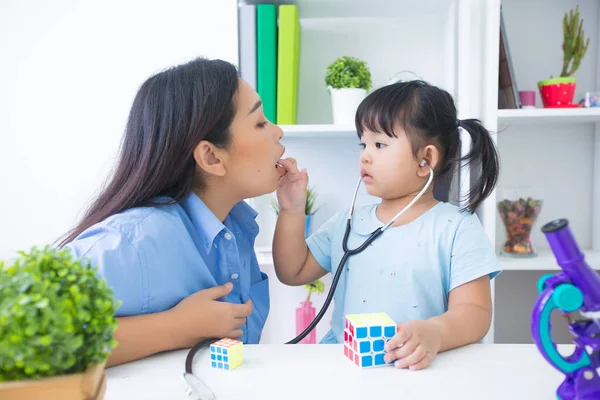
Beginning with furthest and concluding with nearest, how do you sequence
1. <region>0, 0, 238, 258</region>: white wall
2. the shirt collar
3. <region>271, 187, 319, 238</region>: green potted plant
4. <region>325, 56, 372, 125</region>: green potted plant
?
<region>0, 0, 238, 258</region>: white wall → <region>271, 187, 319, 238</region>: green potted plant → <region>325, 56, 372, 125</region>: green potted plant → the shirt collar

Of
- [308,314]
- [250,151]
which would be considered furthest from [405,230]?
[308,314]

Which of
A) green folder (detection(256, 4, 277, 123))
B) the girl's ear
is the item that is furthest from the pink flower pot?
the girl's ear

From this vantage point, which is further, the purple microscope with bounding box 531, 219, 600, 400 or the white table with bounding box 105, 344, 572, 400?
the white table with bounding box 105, 344, 572, 400

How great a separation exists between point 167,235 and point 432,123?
70 cm

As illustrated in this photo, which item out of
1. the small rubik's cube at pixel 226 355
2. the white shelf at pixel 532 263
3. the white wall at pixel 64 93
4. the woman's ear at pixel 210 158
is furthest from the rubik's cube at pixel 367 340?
the white wall at pixel 64 93

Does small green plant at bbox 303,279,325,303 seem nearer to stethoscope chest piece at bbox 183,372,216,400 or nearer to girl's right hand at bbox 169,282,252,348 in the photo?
girl's right hand at bbox 169,282,252,348

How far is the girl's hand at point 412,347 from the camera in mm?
734

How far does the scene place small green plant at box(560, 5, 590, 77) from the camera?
1.64 meters

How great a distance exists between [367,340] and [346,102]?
41.4 inches

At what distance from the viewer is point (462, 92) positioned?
1636mm

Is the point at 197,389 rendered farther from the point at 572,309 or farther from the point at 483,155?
the point at 483,155

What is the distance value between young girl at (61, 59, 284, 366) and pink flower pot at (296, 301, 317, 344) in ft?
1.75

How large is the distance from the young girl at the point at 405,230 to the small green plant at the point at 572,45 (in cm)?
54

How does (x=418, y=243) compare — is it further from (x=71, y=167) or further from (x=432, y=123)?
(x=71, y=167)
